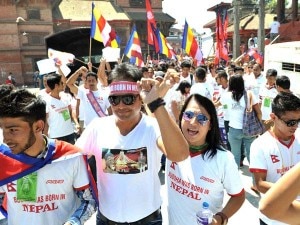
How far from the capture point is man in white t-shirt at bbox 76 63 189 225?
81.0 inches

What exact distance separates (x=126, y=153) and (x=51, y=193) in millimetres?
516

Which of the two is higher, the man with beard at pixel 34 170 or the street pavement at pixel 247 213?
the man with beard at pixel 34 170

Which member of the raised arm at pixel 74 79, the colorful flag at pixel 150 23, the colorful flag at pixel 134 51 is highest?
the colorful flag at pixel 150 23

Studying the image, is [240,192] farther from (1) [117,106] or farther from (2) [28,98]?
(2) [28,98]

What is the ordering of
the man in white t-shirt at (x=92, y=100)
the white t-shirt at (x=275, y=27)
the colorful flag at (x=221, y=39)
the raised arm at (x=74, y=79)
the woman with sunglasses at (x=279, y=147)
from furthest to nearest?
the white t-shirt at (x=275, y=27) → the colorful flag at (x=221, y=39) → the raised arm at (x=74, y=79) → the man in white t-shirt at (x=92, y=100) → the woman with sunglasses at (x=279, y=147)

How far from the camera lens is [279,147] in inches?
92.9

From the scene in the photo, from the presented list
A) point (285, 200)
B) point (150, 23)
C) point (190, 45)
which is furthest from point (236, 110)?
point (150, 23)

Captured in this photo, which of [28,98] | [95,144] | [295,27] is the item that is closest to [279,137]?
[95,144]

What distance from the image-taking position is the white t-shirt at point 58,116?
16.2ft

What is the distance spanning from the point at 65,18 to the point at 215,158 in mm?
30585

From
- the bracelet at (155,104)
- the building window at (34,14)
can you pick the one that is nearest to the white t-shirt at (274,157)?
the bracelet at (155,104)

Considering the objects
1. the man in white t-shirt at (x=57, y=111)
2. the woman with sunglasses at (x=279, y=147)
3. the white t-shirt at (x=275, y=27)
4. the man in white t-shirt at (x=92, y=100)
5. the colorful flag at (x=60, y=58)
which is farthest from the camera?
the white t-shirt at (x=275, y=27)

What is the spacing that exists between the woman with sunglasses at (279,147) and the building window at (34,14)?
2999cm

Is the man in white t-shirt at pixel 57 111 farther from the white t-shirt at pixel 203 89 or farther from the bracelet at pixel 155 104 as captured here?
the bracelet at pixel 155 104
